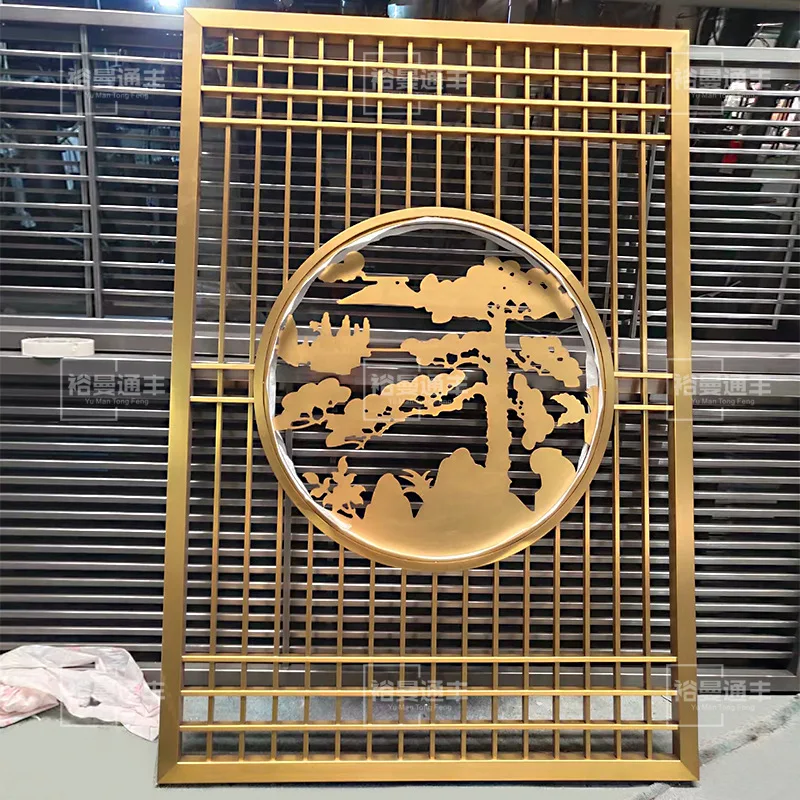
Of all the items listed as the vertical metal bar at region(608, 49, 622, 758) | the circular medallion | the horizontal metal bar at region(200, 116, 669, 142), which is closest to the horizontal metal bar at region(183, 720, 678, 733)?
the vertical metal bar at region(608, 49, 622, 758)

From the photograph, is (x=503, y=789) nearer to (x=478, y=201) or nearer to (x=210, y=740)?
(x=210, y=740)

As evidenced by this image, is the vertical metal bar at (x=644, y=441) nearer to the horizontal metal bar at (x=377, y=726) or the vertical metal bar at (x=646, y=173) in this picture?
the vertical metal bar at (x=646, y=173)

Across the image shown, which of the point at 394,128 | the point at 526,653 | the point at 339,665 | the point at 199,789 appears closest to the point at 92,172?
the point at 394,128

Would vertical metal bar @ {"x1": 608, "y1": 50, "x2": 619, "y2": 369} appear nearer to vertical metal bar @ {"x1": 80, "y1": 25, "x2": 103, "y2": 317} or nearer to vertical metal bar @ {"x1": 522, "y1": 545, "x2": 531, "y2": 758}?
vertical metal bar @ {"x1": 522, "y1": 545, "x2": 531, "y2": 758}

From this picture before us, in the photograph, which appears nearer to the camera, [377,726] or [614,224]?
[377,726]

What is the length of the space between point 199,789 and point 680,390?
4.62 ft

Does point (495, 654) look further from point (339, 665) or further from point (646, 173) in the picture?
point (646, 173)

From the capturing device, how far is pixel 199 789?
4.11 ft

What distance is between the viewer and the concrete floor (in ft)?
4.08

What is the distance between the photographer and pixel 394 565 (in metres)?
1.31

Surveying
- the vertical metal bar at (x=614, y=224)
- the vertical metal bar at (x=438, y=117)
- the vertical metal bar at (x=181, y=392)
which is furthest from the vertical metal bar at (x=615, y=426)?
the vertical metal bar at (x=181, y=392)

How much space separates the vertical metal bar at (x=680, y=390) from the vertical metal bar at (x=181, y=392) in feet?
3.66

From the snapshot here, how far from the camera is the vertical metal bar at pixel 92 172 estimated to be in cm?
152

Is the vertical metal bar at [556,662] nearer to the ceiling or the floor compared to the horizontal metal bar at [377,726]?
nearer to the ceiling
